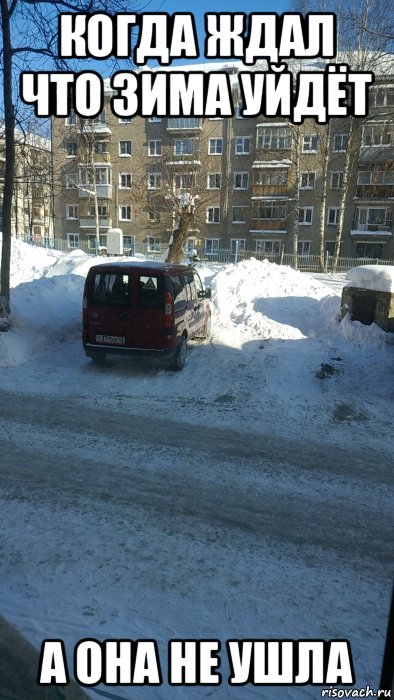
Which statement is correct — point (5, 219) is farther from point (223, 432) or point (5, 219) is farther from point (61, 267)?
point (61, 267)

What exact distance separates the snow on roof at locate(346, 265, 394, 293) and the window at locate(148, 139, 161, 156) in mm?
38410

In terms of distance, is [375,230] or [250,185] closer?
[375,230]

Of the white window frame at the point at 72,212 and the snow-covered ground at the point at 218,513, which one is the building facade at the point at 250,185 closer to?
the white window frame at the point at 72,212

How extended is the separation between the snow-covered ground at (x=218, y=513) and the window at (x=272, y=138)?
3538cm

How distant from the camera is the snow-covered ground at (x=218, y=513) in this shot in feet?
10.1

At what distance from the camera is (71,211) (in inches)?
1934

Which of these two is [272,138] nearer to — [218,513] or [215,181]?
[215,181]

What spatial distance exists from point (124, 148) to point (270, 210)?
16112 millimetres

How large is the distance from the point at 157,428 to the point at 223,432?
0.89 m

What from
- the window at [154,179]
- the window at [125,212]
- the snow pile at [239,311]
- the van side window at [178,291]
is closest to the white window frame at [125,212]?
the window at [125,212]

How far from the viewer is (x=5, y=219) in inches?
416

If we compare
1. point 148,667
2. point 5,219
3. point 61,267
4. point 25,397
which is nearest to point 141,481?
point 148,667

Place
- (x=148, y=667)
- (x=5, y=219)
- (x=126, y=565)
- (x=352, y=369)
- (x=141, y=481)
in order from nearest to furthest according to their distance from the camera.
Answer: (x=148, y=667), (x=126, y=565), (x=141, y=481), (x=352, y=369), (x=5, y=219)

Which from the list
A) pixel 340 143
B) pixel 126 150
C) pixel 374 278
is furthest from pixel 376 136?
pixel 374 278
